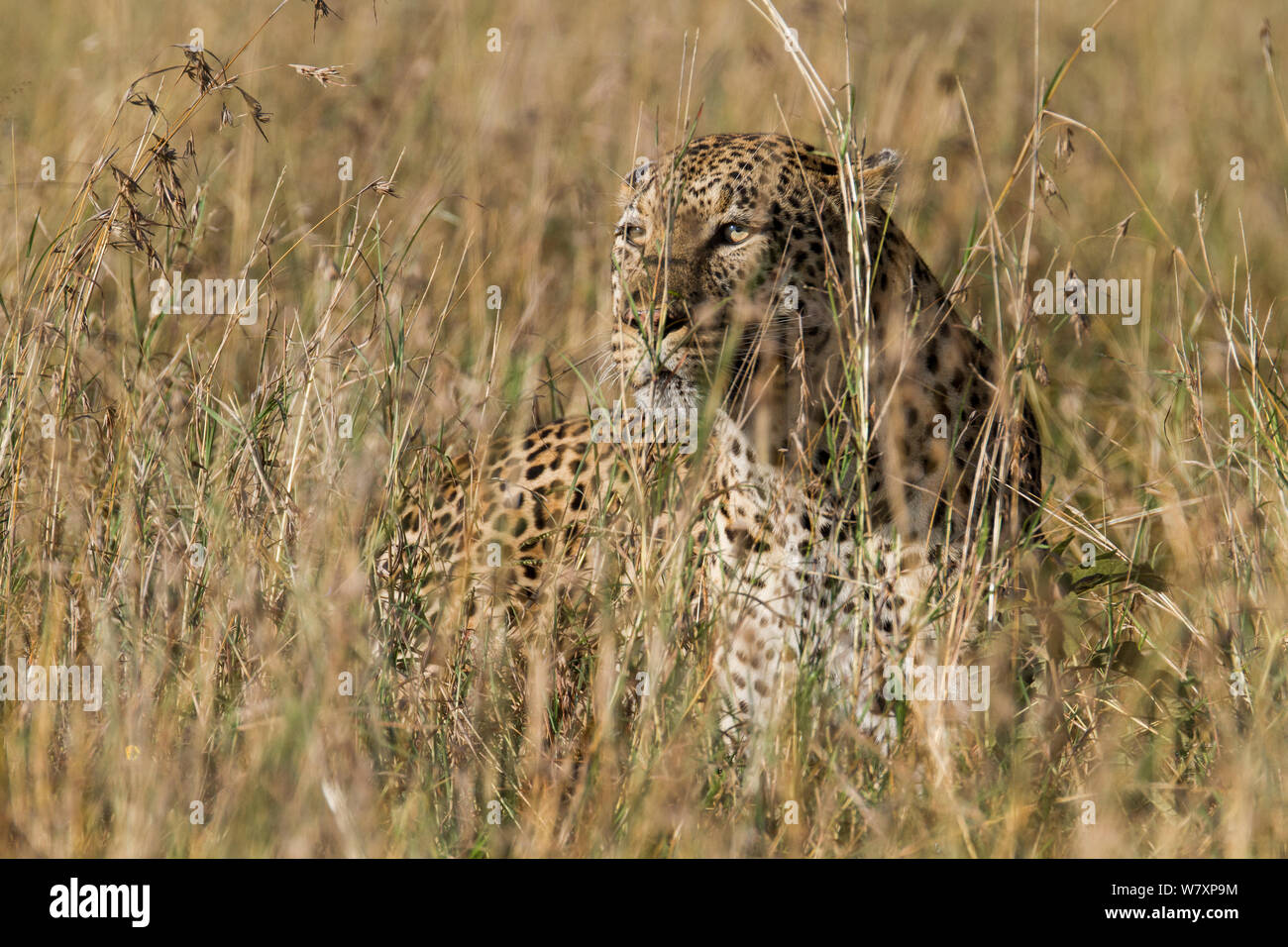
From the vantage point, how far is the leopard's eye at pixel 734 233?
143 inches

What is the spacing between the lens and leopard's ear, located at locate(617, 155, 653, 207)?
12.3 ft

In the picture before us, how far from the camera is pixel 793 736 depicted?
2.74m

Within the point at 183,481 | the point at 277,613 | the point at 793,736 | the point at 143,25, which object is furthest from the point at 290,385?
the point at 143,25

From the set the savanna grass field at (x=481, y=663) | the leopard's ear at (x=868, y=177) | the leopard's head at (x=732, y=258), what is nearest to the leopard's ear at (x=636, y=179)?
the leopard's head at (x=732, y=258)

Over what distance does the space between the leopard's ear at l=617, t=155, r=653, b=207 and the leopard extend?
0.05 ft

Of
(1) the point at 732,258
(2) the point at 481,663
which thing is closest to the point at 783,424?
(1) the point at 732,258

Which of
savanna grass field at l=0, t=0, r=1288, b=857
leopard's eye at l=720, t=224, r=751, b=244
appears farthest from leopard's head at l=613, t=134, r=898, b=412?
savanna grass field at l=0, t=0, r=1288, b=857

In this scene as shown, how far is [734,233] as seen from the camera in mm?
3633

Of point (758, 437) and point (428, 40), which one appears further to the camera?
point (428, 40)

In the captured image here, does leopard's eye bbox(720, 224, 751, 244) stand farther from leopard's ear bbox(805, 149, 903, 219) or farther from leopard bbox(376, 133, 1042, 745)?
leopard's ear bbox(805, 149, 903, 219)

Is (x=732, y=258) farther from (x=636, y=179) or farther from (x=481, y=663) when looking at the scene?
(x=481, y=663)
